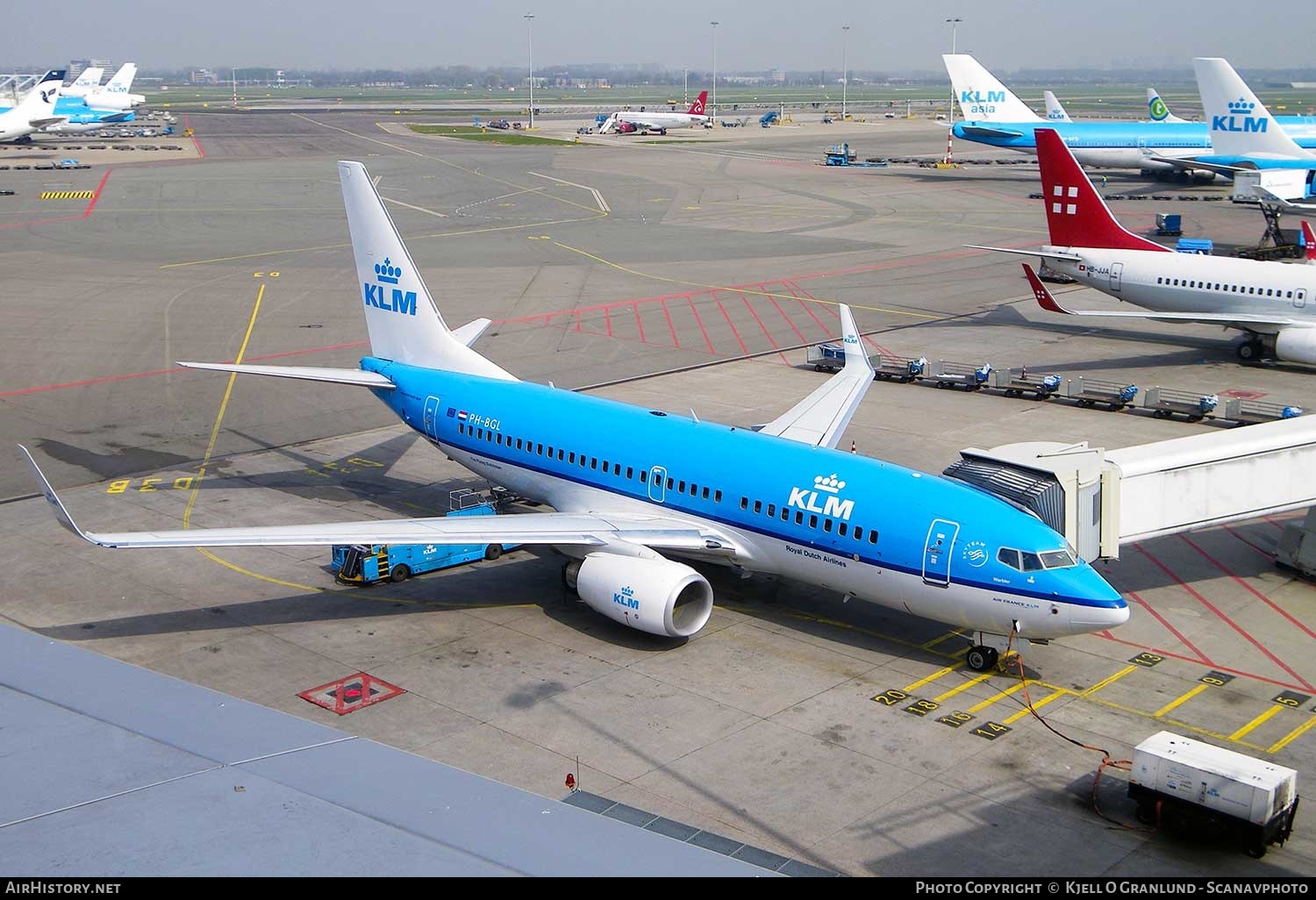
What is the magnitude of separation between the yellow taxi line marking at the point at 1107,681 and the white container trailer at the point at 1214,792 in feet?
15.8

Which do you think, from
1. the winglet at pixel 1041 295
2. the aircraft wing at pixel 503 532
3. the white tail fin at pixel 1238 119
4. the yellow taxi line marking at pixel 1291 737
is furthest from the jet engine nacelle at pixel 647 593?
the white tail fin at pixel 1238 119

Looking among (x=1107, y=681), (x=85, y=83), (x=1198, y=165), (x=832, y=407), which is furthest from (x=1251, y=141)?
(x=85, y=83)

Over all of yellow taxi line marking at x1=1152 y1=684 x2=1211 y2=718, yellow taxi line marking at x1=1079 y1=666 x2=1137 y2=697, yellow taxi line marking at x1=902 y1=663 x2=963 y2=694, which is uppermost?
yellow taxi line marking at x1=1152 y1=684 x2=1211 y2=718

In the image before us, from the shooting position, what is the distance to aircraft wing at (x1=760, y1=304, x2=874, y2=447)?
33.8 meters

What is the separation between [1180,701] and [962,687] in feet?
13.8

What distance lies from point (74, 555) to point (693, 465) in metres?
16.7

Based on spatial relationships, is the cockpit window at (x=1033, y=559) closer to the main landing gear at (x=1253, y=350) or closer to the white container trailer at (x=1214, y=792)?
the white container trailer at (x=1214, y=792)

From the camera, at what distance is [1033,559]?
24.4 m

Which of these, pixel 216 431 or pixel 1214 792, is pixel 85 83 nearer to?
pixel 216 431

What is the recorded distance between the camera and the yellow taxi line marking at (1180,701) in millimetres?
24016

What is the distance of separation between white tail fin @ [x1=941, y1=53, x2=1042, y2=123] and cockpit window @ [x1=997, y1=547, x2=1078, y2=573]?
335 feet

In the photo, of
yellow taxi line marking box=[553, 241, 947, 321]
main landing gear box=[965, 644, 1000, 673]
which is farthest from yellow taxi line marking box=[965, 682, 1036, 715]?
yellow taxi line marking box=[553, 241, 947, 321]

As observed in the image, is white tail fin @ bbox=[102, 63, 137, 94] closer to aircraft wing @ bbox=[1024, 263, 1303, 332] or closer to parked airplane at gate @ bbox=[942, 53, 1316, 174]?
parked airplane at gate @ bbox=[942, 53, 1316, 174]

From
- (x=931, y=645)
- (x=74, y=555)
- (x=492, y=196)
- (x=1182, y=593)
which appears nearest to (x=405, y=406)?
(x=74, y=555)
